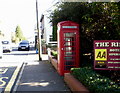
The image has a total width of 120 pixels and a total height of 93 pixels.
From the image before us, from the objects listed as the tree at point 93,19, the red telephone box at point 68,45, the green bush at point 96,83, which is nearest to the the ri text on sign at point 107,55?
the green bush at point 96,83

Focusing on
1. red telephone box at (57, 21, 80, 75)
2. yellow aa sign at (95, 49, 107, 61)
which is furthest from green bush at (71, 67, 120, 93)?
red telephone box at (57, 21, 80, 75)

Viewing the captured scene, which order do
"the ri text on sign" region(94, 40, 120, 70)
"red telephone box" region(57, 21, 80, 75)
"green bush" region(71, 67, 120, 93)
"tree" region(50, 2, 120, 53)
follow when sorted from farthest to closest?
"red telephone box" region(57, 21, 80, 75), "tree" region(50, 2, 120, 53), "the ri text on sign" region(94, 40, 120, 70), "green bush" region(71, 67, 120, 93)

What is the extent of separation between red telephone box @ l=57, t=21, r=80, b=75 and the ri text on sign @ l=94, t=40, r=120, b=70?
333 cm

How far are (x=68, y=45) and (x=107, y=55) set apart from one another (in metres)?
3.54

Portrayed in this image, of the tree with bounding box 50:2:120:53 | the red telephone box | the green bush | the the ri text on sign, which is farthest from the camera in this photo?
the red telephone box

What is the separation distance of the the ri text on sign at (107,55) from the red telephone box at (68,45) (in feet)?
10.9

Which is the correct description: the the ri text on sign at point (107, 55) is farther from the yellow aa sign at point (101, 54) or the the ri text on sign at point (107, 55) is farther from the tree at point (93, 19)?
the tree at point (93, 19)

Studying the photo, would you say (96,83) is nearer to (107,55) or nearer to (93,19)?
(107,55)

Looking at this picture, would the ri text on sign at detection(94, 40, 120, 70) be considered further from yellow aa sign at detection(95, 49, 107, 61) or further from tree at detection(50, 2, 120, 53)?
tree at detection(50, 2, 120, 53)

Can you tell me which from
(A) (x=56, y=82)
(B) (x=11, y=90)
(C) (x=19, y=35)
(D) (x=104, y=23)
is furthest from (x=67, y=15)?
(C) (x=19, y=35)

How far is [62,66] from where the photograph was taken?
10328mm

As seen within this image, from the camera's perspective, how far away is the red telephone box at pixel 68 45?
10172 millimetres

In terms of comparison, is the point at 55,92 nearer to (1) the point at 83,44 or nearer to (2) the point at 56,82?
(2) the point at 56,82

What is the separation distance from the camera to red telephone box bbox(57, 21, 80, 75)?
1017 cm
